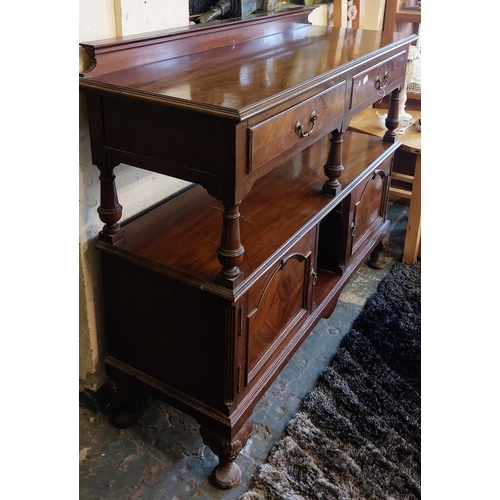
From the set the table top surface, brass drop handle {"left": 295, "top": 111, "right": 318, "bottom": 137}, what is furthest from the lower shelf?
the table top surface

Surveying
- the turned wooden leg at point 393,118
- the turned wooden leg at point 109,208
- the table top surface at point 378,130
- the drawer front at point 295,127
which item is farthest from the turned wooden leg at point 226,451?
the table top surface at point 378,130

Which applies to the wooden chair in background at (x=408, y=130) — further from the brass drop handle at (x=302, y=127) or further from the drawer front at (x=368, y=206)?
the brass drop handle at (x=302, y=127)

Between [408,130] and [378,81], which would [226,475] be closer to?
[378,81]

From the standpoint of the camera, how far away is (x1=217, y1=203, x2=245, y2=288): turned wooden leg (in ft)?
4.15

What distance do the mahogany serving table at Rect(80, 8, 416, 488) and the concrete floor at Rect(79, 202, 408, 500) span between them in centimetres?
11

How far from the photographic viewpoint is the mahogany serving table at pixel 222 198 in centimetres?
123

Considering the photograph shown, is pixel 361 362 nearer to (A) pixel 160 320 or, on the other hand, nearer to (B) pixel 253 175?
(A) pixel 160 320

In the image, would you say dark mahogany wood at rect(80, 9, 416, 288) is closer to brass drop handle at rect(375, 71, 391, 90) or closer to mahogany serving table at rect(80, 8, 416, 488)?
mahogany serving table at rect(80, 8, 416, 488)

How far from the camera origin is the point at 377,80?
6.34ft

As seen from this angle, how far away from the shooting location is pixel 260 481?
1620mm

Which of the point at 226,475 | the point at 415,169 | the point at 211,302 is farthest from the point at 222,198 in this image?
the point at 415,169

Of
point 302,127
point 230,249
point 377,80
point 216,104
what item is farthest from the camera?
point 377,80

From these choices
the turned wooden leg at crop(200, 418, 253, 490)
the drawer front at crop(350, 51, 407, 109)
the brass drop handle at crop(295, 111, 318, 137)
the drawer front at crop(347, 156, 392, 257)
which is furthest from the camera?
the drawer front at crop(347, 156, 392, 257)

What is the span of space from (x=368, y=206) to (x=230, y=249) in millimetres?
1186
